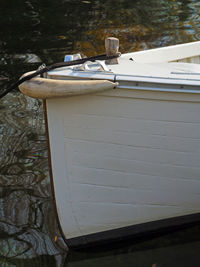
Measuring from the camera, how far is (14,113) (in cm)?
591

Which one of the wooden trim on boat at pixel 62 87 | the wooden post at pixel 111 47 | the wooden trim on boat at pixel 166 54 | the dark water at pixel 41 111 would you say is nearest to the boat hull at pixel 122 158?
the wooden trim on boat at pixel 62 87

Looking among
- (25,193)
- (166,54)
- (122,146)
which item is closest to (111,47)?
(122,146)

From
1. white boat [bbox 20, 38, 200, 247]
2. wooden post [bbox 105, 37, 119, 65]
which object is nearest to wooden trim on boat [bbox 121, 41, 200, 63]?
wooden post [bbox 105, 37, 119, 65]

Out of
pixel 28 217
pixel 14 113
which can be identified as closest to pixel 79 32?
pixel 14 113

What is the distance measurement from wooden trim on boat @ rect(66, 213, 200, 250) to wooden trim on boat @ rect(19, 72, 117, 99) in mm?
1248

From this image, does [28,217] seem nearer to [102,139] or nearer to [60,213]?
[60,213]

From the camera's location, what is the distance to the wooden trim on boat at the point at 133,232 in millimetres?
3418

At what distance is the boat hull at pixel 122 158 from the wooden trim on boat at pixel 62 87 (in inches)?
4.8

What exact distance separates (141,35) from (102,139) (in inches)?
262

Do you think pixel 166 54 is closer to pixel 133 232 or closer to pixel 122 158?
pixel 122 158

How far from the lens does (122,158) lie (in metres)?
3.16

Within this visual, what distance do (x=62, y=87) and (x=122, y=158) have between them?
743 mm

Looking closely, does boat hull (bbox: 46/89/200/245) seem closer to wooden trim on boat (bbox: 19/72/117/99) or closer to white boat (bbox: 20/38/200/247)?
white boat (bbox: 20/38/200/247)

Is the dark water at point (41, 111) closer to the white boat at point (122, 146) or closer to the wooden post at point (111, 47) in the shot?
the white boat at point (122, 146)
